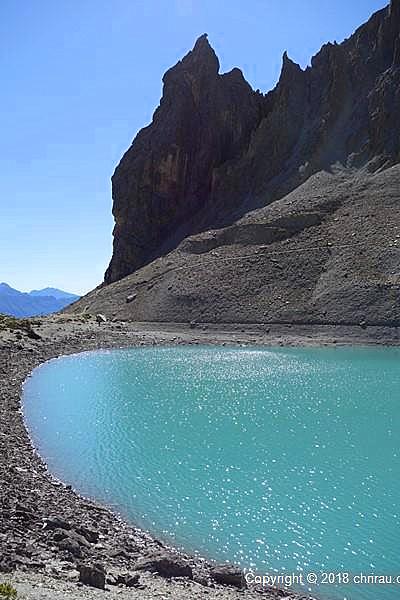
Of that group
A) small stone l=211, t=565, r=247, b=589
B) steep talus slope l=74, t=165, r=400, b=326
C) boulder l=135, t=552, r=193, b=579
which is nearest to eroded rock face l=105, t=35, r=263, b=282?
steep talus slope l=74, t=165, r=400, b=326

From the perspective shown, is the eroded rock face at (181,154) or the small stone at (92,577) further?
the eroded rock face at (181,154)

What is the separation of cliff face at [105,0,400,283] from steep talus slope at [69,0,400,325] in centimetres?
28

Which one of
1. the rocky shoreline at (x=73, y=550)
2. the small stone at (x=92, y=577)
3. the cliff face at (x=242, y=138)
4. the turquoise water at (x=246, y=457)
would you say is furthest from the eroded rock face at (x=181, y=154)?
the small stone at (x=92, y=577)

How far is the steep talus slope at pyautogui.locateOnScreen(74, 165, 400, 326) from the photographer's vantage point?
6338 centimetres

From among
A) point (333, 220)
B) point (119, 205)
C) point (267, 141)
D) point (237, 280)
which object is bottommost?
point (237, 280)

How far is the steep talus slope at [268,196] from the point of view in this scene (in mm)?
68375

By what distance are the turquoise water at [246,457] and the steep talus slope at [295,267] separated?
72.1ft

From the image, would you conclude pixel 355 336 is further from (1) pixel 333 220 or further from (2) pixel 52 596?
(2) pixel 52 596

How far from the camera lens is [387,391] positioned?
34875mm

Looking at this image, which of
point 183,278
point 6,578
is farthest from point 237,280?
point 6,578

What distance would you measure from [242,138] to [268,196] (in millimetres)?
30121

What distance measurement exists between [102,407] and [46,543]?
19.6m

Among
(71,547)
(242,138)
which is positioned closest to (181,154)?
(242,138)

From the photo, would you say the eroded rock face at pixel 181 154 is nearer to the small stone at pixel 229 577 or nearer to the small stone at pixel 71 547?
the small stone at pixel 71 547
